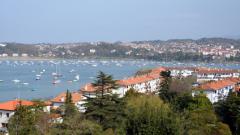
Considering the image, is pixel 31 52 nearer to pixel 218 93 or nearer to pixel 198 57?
pixel 198 57

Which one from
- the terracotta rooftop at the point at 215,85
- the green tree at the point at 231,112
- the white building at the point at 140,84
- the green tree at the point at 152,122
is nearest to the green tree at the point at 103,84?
the green tree at the point at 152,122

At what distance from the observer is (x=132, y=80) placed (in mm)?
35156

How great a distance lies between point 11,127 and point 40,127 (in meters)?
0.75

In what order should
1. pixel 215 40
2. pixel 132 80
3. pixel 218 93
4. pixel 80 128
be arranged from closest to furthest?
1. pixel 80 128
2. pixel 218 93
3. pixel 132 80
4. pixel 215 40

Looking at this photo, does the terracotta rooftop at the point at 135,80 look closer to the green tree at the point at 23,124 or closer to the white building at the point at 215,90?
the white building at the point at 215,90

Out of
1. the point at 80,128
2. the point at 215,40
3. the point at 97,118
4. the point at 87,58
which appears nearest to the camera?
the point at 80,128

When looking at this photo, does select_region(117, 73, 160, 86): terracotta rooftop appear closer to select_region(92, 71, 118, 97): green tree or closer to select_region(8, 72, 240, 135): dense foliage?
select_region(8, 72, 240, 135): dense foliage

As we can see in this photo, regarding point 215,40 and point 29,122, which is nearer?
point 29,122

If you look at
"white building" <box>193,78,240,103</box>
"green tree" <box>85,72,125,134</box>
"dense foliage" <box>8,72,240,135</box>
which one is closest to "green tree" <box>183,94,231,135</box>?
"dense foliage" <box>8,72,240,135</box>

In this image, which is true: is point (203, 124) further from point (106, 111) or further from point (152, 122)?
point (106, 111)

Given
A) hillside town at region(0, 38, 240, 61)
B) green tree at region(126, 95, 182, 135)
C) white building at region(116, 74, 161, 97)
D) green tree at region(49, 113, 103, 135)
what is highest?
green tree at region(49, 113, 103, 135)

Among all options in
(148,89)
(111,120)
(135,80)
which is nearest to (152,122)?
(111,120)

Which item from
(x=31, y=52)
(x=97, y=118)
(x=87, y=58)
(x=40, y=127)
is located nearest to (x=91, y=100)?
(x=97, y=118)

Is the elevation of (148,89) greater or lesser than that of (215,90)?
lesser
